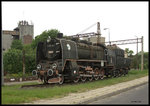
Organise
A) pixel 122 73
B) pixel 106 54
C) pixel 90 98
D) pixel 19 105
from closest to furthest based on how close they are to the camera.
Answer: pixel 19 105 < pixel 90 98 < pixel 106 54 < pixel 122 73

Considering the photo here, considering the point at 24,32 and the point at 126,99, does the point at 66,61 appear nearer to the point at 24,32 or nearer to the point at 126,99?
the point at 126,99

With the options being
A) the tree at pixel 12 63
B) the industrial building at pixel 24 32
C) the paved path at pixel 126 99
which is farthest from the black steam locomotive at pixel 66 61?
the industrial building at pixel 24 32

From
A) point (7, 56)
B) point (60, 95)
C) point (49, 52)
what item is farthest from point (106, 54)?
point (7, 56)

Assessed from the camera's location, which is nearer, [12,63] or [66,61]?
[66,61]

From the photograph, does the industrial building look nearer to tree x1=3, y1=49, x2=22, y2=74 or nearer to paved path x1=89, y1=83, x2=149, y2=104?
tree x1=3, y1=49, x2=22, y2=74

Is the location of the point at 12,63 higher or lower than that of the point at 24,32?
lower

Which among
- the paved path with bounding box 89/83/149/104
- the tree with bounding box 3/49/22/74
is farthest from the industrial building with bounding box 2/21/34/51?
the paved path with bounding box 89/83/149/104

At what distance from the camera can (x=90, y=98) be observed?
1113 cm

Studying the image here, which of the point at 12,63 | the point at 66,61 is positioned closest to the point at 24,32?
the point at 12,63

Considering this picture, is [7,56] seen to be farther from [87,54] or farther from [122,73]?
[87,54]

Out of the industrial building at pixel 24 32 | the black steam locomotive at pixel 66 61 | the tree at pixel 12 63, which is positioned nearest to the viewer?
the black steam locomotive at pixel 66 61

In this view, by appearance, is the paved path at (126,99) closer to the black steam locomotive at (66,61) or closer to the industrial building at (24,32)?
the black steam locomotive at (66,61)

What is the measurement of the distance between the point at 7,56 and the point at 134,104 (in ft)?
116

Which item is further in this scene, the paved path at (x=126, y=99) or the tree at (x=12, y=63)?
the tree at (x=12, y=63)
